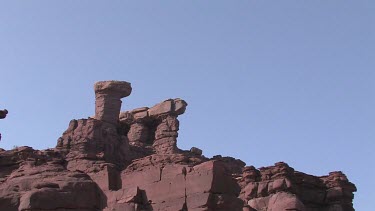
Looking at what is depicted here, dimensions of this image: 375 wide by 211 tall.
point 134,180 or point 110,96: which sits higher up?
point 110,96

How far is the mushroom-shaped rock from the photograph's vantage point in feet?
120

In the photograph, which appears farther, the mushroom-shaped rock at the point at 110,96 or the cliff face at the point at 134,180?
the mushroom-shaped rock at the point at 110,96

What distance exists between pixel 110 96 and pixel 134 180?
21.6 meters

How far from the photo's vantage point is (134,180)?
16.1m

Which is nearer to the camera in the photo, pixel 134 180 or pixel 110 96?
pixel 134 180

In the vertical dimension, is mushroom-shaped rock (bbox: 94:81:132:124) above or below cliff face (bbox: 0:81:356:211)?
above

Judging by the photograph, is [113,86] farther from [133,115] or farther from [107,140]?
[107,140]

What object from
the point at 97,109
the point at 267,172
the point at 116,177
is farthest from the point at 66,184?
the point at 97,109

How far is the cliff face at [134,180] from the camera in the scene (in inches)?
570

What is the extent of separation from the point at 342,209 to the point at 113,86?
15741mm

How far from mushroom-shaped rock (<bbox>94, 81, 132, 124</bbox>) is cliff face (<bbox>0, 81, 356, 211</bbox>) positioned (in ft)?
0.18

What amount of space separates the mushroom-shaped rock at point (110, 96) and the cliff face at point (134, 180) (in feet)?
0.18

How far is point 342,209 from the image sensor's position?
26.5 metres

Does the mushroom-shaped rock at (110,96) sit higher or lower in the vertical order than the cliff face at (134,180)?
higher
